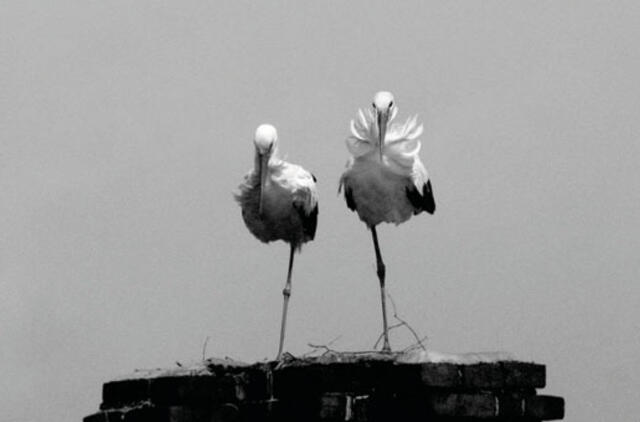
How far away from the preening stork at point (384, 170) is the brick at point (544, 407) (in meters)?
2.81

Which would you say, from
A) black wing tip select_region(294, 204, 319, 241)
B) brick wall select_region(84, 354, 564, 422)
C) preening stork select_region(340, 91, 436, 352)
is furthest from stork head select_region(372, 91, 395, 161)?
brick wall select_region(84, 354, 564, 422)

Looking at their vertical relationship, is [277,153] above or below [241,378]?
above

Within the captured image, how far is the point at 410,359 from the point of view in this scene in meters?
10.2

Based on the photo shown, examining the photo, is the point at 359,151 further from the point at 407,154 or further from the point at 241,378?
the point at 241,378

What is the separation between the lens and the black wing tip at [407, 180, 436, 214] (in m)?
13.5

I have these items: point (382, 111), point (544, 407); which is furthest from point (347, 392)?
point (382, 111)

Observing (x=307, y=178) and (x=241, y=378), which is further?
(x=307, y=178)

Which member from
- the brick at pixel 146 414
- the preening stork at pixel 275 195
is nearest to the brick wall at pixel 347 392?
the brick at pixel 146 414

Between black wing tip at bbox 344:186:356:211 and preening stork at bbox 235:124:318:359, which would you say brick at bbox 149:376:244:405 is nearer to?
preening stork at bbox 235:124:318:359

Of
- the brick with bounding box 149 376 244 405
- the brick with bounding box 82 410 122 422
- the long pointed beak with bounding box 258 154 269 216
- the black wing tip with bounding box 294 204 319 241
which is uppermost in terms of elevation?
the long pointed beak with bounding box 258 154 269 216

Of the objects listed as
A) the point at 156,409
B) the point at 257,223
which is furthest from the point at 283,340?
the point at 156,409

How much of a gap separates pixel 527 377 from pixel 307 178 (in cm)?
364

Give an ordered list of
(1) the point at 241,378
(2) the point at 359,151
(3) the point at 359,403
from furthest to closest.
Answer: (2) the point at 359,151
(1) the point at 241,378
(3) the point at 359,403

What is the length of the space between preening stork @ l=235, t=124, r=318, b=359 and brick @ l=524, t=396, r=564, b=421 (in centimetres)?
319
